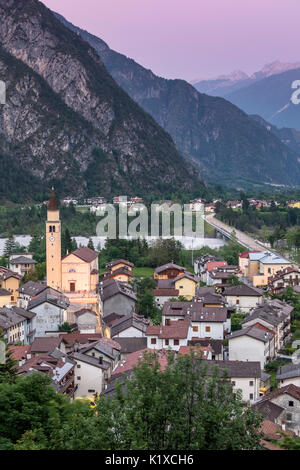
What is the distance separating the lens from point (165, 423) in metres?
7.04

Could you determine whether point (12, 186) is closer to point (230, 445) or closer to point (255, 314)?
point (255, 314)

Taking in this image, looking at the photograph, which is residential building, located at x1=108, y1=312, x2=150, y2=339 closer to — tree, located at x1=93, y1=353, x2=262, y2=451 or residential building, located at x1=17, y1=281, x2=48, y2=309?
residential building, located at x1=17, y1=281, x2=48, y2=309

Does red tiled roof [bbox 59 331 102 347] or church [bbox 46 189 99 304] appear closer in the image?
red tiled roof [bbox 59 331 102 347]

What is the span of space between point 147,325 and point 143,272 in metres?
15.3

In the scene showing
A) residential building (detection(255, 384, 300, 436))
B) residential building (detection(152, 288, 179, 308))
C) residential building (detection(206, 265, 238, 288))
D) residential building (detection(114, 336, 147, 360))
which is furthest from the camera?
residential building (detection(206, 265, 238, 288))

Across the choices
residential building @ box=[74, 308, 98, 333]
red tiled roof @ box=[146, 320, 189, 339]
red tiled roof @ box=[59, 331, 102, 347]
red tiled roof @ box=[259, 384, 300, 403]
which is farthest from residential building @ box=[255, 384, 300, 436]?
residential building @ box=[74, 308, 98, 333]

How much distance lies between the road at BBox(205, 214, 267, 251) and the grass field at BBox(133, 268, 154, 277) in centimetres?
819

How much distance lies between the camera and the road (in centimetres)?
4448

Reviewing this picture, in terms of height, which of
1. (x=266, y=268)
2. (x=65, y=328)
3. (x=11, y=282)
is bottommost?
(x=65, y=328)

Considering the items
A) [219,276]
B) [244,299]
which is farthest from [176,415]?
[219,276]

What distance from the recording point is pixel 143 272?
37.3m

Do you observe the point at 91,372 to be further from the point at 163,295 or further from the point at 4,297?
the point at 163,295
